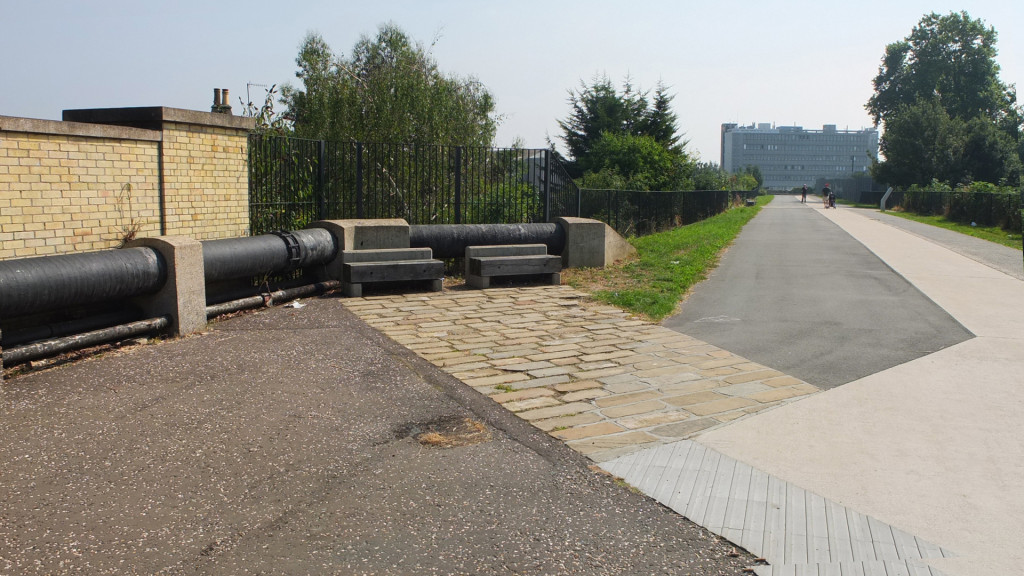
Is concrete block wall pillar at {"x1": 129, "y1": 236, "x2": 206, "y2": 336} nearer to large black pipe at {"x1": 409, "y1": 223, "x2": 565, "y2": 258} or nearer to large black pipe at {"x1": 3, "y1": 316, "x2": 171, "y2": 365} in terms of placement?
large black pipe at {"x1": 3, "y1": 316, "x2": 171, "y2": 365}

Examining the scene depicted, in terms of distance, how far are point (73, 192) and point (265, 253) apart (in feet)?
7.49

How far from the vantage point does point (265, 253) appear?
9461 millimetres

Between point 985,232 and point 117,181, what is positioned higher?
point 117,181

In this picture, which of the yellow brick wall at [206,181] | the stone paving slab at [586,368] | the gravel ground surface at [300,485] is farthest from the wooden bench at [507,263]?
the gravel ground surface at [300,485]

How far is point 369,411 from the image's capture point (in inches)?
223

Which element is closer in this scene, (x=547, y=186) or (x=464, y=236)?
(x=464, y=236)

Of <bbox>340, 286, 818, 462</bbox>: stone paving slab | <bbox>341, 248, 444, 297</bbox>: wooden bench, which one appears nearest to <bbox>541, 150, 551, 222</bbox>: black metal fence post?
<bbox>341, 248, 444, 297</bbox>: wooden bench

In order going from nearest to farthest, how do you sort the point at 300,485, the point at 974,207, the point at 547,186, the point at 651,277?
the point at 300,485 → the point at 651,277 → the point at 547,186 → the point at 974,207

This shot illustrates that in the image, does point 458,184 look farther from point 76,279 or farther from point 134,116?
point 76,279

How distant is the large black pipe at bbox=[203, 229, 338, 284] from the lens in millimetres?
→ 8672

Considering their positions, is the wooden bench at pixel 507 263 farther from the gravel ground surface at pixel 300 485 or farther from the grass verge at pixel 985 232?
the grass verge at pixel 985 232

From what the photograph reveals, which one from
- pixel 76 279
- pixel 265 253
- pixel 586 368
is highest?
pixel 265 253

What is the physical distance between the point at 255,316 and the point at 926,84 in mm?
94443

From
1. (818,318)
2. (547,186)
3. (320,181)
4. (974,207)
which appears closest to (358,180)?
(320,181)
